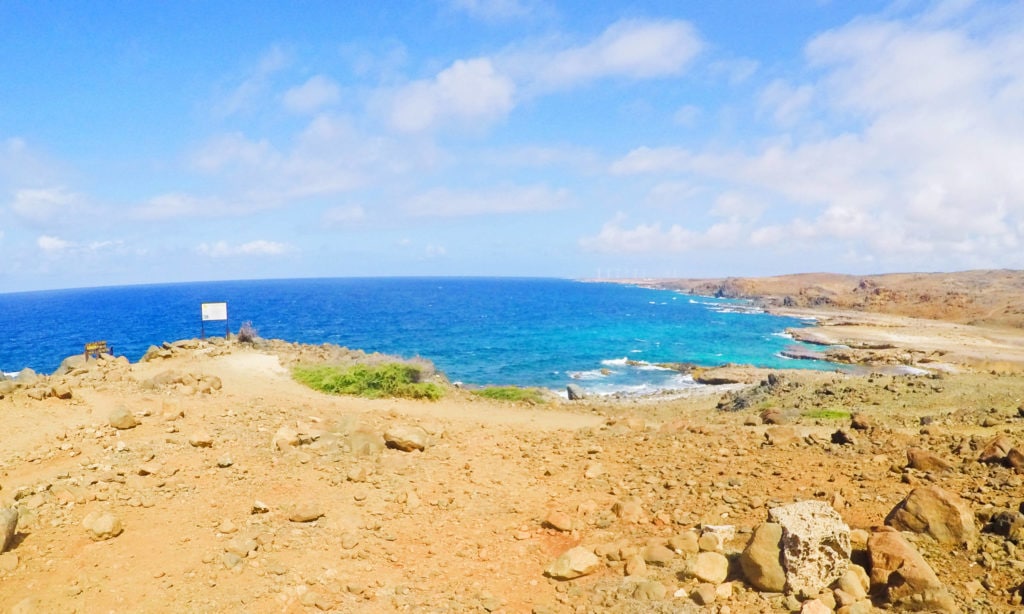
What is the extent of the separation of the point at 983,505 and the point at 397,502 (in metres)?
8.18

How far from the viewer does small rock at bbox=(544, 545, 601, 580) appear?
6.89 meters

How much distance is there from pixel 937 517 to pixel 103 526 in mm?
10481

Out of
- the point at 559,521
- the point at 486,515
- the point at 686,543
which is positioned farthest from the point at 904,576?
the point at 486,515

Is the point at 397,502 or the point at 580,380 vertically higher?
the point at 397,502

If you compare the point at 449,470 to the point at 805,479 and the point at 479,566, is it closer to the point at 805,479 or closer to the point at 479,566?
the point at 479,566

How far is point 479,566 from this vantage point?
739 centimetres

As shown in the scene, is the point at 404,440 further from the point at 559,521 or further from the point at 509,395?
the point at 509,395

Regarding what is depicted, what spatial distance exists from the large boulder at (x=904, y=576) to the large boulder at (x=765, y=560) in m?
0.89

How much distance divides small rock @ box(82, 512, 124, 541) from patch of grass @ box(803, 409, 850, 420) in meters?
18.4

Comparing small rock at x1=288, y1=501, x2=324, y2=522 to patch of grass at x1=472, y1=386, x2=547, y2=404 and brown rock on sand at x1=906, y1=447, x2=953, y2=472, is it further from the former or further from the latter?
patch of grass at x1=472, y1=386, x2=547, y2=404

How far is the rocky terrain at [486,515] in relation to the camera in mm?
6051

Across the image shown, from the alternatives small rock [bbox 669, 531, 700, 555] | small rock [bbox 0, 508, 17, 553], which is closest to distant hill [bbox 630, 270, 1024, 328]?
small rock [bbox 669, 531, 700, 555]

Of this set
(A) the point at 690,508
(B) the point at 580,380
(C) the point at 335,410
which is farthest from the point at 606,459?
(B) the point at 580,380

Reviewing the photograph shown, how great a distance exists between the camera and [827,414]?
750 inches
